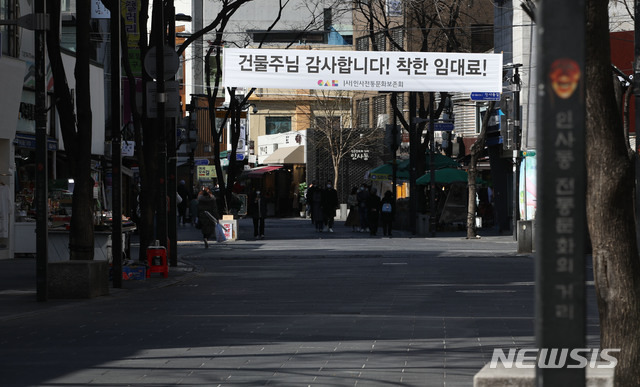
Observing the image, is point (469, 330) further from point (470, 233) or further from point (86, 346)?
point (470, 233)

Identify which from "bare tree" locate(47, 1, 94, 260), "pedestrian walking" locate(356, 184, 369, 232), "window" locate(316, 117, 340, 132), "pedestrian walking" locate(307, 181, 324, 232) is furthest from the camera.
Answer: "window" locate(316, 117, 340, 132)

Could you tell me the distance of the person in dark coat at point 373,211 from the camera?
41688mm

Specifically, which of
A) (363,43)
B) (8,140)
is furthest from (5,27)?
(363,43)

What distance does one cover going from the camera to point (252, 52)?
88.4 feet

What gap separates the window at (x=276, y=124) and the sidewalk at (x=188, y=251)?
36146 mm

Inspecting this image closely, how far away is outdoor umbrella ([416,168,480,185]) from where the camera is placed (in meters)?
45.8

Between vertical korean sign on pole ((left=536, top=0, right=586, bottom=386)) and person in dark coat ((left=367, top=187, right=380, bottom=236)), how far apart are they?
126ft

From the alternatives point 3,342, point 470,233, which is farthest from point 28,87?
point 3,342

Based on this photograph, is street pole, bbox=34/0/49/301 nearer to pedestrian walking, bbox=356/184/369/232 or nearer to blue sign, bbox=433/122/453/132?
blue sign, bbox=433/122/453/132

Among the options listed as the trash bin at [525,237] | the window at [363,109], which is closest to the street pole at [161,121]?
the trash bin at [525,237]

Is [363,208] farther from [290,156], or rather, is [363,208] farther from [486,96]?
[290,156]

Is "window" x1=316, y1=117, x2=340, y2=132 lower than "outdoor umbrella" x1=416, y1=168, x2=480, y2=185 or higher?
higher

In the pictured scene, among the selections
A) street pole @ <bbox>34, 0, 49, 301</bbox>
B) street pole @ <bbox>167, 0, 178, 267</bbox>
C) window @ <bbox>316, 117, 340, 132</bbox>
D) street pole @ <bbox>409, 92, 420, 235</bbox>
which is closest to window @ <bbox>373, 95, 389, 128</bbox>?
window @ <bbox>316, 117, 340, 132</bbox>

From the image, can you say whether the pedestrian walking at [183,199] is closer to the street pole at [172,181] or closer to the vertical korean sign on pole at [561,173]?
the street pole at [172,181]
